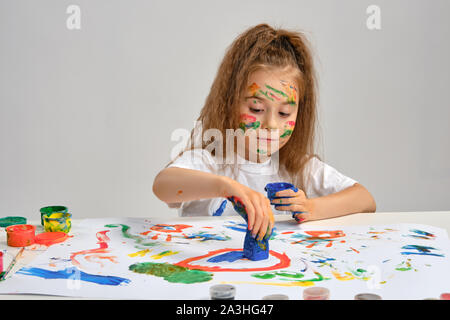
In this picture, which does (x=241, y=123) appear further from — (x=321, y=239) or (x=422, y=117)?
(x=422, y=117)

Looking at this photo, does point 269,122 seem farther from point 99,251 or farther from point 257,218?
point 99,251

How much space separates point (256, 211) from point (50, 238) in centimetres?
44

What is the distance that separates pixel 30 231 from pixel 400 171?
2.06 meters

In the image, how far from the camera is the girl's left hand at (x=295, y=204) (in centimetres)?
121

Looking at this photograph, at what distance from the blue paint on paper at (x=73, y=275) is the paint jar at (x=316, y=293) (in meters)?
0.30

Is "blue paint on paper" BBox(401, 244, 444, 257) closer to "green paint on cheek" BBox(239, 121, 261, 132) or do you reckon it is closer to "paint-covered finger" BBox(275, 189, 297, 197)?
"paint-covered finger" BBox(275, 189, 297, 197)

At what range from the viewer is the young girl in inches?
50.9

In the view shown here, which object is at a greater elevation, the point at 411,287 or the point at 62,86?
the point at 62,86

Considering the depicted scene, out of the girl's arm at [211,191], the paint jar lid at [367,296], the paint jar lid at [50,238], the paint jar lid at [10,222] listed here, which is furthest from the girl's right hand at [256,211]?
the paint jar lid at [10,222]

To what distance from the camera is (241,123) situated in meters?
1.42

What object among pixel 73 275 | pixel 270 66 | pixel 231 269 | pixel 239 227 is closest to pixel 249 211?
pixel 231 269

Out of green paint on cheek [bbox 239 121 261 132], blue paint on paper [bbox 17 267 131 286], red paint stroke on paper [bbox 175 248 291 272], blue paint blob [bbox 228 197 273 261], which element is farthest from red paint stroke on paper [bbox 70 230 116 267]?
green paint on cheek [bbox 239 121 261 132]

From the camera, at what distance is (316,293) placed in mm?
792

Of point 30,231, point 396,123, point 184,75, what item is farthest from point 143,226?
point 396,123
